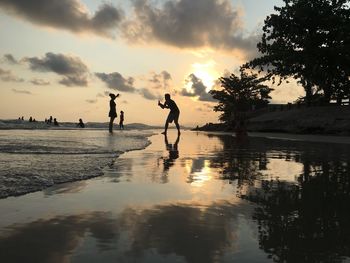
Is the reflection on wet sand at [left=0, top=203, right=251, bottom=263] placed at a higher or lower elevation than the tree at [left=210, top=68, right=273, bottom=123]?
lower

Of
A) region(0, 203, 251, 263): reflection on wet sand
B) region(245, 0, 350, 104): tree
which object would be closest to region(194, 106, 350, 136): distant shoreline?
region(245, 0, 350, 104): tree

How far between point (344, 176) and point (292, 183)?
125 centimetres

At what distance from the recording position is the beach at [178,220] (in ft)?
9.00

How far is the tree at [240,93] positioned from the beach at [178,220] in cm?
5219

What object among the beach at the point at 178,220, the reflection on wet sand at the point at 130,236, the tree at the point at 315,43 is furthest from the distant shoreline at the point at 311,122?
the reflection on wet sand at the point at 130,236

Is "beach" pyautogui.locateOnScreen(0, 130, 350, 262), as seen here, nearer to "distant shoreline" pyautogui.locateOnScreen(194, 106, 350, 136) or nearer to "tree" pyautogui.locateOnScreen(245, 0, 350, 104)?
"distant shoreline" pyautogui.locateOnScreen(194, 106, 350, 136)

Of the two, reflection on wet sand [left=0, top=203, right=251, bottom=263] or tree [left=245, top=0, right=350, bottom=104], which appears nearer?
reflection on wet sand [left=0, top=203, right=251, bottom=263]

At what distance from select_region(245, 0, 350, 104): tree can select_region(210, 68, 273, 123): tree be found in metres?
22.4

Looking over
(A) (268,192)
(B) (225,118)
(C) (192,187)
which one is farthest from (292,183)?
(B) (225,118)

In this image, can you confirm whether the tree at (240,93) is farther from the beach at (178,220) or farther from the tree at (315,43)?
the beach at (178,220)

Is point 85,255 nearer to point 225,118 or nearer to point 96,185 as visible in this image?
point 96,185

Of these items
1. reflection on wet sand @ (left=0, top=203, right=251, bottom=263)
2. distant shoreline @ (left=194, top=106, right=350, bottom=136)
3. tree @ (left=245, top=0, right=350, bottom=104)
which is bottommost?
reflection on wet sand @ (left=0, top=203, right=251, bottom=263)

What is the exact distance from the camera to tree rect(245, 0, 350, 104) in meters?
31.6

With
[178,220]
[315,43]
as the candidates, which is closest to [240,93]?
[315,43]
